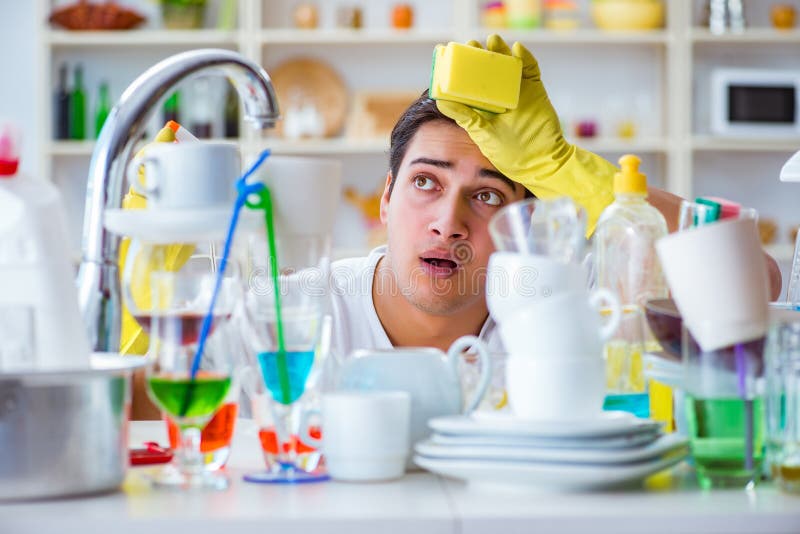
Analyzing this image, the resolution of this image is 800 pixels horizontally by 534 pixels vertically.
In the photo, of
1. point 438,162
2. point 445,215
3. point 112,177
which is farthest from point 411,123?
point 112,177

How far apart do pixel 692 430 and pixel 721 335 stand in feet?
0.29

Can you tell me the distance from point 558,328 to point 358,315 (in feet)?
3.92

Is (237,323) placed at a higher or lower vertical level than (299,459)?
higher

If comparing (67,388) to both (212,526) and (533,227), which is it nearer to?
(212,526)

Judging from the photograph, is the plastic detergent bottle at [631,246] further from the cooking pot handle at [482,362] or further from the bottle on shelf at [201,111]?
the bottle on shelf at [201,111]

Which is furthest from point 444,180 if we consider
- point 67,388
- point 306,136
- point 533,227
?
point 306,136

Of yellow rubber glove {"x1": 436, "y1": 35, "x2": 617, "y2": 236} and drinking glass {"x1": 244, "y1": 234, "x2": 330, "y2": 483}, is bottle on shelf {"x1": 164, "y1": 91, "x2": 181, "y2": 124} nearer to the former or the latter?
yellow rubber glove {"x1": 436, "y1": 35, "x2": 617, "y2": 236}

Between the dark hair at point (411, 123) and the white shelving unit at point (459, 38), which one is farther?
the white shelving unit at point (459, 38)

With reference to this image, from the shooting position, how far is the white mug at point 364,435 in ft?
2.90

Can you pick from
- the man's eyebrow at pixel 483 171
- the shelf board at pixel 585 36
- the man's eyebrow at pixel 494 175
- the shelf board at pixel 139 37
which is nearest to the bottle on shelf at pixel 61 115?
the shelf board at pixel 139 37

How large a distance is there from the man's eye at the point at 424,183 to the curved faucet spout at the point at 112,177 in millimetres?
890

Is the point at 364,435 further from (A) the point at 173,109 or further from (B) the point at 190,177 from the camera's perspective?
(A) the point at 173,109

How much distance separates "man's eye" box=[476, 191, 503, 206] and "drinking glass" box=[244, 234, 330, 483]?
0.95 metres

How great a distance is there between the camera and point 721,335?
853mm
